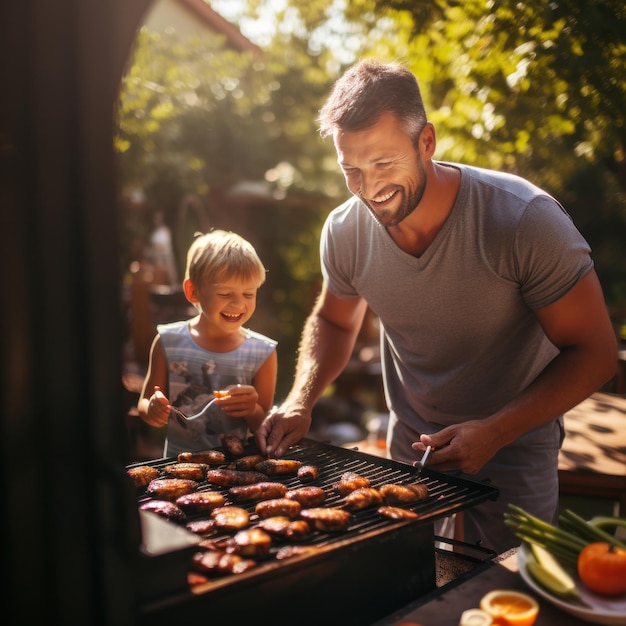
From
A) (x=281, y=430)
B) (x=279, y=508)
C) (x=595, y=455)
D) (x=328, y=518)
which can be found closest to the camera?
(x=328, y=518)

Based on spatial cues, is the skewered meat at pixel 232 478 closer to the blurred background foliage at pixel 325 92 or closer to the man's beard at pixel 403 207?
the man's beard at pixel 403 207

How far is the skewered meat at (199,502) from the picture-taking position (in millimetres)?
2268

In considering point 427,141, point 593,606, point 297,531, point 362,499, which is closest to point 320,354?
point 427,141

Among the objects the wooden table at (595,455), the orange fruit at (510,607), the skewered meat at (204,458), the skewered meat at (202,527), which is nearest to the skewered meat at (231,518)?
the skewered meat at (202,527)

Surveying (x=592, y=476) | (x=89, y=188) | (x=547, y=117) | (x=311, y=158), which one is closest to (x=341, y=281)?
(x=592, y=476)

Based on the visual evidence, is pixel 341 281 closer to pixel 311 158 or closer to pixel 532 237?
pixel 532 237

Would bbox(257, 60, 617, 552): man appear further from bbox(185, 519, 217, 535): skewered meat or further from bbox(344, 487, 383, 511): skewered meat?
bbox(185, 519, 217, 535): skewered meat

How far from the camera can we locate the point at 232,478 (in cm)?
251

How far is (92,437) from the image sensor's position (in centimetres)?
126

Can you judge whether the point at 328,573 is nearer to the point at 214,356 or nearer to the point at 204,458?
the point at 204,458

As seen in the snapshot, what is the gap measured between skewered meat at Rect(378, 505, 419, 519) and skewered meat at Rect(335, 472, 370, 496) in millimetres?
217

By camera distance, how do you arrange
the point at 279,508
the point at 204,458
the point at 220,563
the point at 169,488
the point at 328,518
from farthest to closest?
the point at 204,458 → the point at 169,488 → the point at 279,508 → the point at 328,518 → the point at 220,563

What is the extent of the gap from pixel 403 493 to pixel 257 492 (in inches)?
19.2

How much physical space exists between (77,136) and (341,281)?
2.27 m
